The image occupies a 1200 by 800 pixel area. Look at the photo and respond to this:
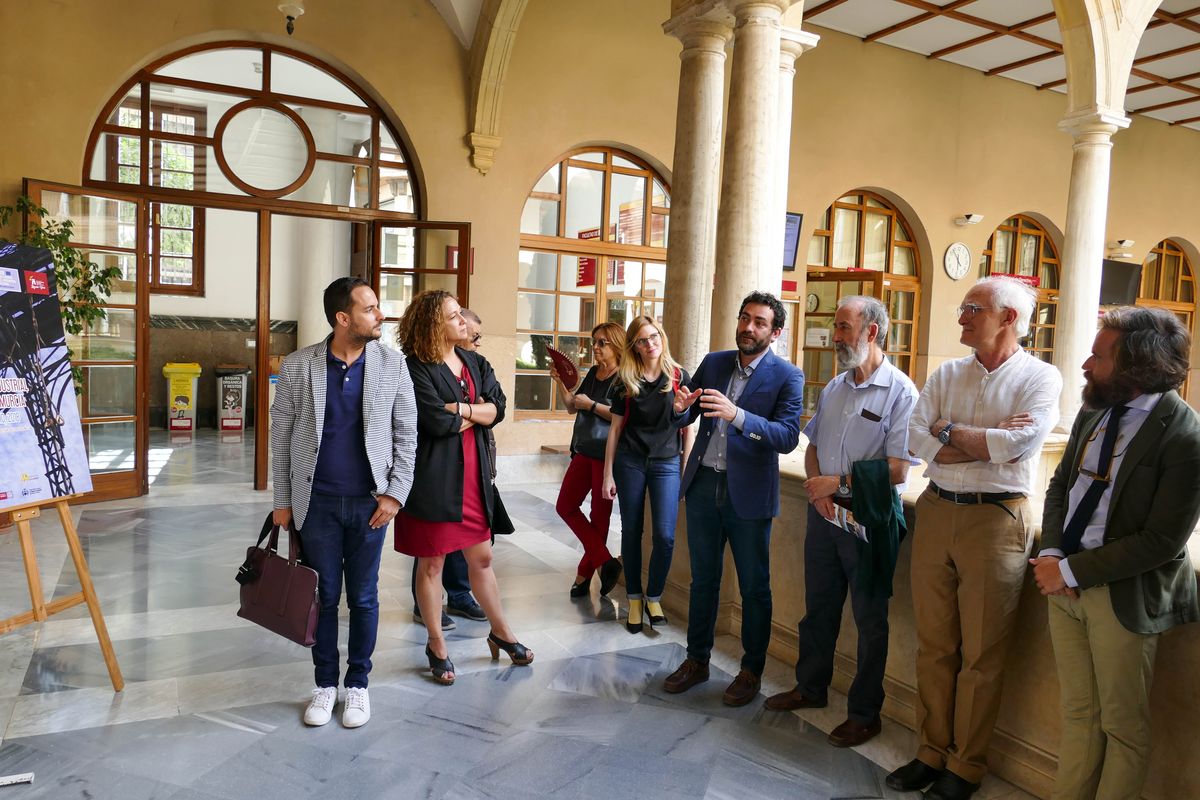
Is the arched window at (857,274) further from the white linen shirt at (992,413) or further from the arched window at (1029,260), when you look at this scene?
the white linen shirt at (992,413)

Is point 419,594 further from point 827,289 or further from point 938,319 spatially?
point 938,319

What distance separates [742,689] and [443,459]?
4.85 ft

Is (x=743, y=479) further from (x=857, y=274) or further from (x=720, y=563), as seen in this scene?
(x=857, y=274)

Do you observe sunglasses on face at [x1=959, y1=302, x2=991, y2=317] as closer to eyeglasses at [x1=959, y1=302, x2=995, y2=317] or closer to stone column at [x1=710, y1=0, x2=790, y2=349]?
eyeglasses at [x1=959, y1=302, x2=995, y2=317]

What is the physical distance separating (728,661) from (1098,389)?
83.0 inches

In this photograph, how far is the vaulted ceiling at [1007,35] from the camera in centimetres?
946

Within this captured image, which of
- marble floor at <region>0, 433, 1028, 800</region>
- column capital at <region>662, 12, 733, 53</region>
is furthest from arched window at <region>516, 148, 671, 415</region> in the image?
marble floor at <region>0, 433, 1028, 800</region>

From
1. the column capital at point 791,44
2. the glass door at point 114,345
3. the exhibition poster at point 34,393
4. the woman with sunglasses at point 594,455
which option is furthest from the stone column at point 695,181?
the glass door at point 114,345

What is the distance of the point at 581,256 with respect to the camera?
9.34m

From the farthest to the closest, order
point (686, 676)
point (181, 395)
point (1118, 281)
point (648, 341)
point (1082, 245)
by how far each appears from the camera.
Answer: point (1118, 281), point (181, 395), point (1082, 245), point (648, 341), point (686, 676)

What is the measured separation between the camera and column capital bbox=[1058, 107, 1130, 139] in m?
7.29

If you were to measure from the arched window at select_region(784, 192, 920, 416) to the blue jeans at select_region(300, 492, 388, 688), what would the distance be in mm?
7912

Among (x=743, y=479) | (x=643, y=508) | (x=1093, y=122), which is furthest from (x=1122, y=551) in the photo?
(x=1093, y=122)

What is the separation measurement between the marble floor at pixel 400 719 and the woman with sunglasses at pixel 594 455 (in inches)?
10.0
